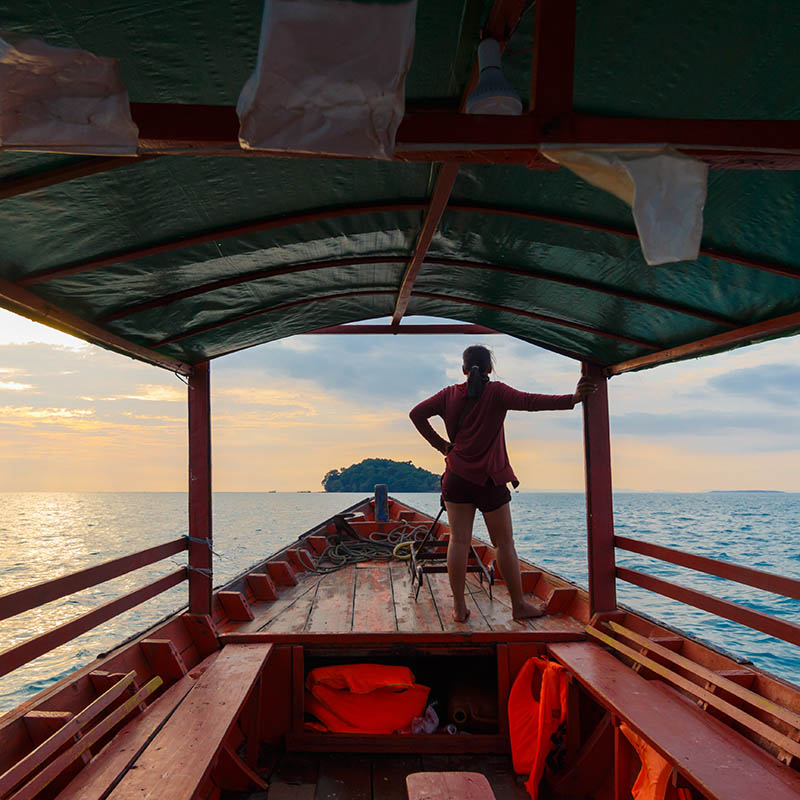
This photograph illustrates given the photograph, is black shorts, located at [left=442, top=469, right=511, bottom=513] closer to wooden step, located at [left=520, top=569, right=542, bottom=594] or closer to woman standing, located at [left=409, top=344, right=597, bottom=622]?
woman standing, located at [left=409, top=344, right=597, bottom=622]

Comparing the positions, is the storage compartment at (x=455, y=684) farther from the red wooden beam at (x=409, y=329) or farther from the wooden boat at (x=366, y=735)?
the red wooden beam at (x=409, y=329)

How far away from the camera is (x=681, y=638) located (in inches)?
126

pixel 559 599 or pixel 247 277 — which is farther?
pixel 559 599

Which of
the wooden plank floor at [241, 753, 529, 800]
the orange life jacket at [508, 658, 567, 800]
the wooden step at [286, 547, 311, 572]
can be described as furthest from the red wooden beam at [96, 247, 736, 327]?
the wooden step at [286, 547, 311, 572]

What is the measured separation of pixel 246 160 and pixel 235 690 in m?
2.28

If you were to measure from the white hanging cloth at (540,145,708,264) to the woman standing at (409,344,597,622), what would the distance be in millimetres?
2314

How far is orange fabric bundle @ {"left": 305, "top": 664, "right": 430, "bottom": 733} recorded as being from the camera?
134 inches

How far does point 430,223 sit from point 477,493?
1.82 metres

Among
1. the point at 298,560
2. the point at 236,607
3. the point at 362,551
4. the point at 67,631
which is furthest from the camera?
the point at 362,551

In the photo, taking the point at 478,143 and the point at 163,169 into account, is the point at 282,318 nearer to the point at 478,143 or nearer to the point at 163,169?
the point at 163,169

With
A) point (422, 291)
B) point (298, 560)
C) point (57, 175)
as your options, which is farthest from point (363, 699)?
point (57, 175)

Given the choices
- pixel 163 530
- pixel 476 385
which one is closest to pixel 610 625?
pixel 476 385

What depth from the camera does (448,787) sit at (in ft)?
5.89

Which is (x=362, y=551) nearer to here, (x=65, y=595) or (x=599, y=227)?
(x=65, y=595)
